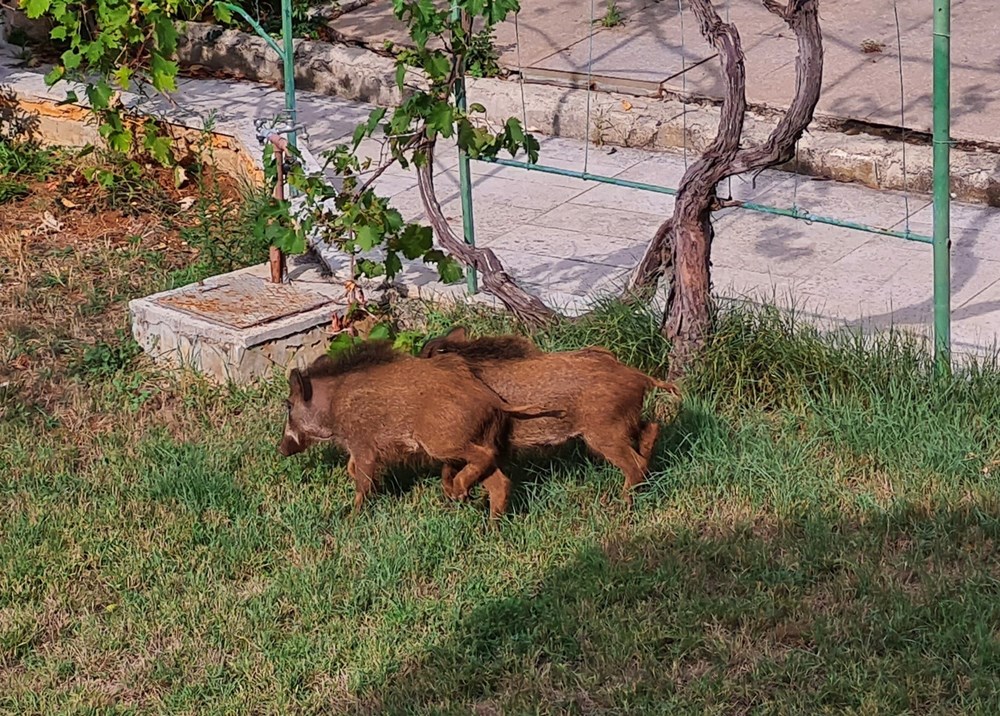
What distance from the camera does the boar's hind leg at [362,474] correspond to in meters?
5.02

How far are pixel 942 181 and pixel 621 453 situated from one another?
4.68ft

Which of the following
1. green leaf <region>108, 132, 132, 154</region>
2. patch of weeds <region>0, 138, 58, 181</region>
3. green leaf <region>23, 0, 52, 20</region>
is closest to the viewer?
green leaf <region>23, 0, 52, 20</region>

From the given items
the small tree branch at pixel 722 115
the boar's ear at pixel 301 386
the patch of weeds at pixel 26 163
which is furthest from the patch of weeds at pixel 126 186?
the small tree branch at pixel 722 115

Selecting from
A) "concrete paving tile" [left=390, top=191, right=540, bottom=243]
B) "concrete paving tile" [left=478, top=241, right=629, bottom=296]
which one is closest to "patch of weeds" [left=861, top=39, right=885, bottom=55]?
"concrete paving tile" [left=390, top=191, right=540, bottom=243]

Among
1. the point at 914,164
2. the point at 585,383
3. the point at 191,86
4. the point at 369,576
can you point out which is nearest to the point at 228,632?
the point at 369,576

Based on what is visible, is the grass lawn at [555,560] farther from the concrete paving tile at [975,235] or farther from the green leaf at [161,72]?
the green leaf at [161,72]

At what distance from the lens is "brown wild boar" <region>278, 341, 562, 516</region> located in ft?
15.9

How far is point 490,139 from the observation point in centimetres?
585

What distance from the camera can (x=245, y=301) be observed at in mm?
6488

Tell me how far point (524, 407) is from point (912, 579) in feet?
4.21

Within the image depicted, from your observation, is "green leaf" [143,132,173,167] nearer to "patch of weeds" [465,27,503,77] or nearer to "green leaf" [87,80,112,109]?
"green leaf" [87,80,112,109]

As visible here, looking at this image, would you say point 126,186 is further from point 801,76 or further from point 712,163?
point 801,76

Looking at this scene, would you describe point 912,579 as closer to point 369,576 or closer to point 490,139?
point 369,576

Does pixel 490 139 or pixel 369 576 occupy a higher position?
pixel 490 139
